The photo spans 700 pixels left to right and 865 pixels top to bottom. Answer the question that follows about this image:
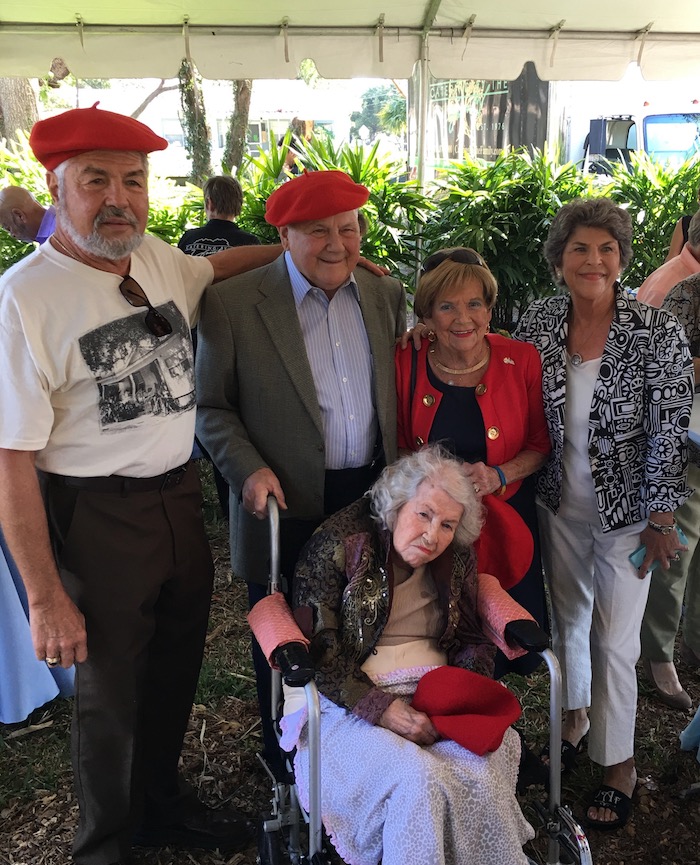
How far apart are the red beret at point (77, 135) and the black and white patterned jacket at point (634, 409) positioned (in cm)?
134

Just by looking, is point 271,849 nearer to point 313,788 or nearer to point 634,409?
point 313,788

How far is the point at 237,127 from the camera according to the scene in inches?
394

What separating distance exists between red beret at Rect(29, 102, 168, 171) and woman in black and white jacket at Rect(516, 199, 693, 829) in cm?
133

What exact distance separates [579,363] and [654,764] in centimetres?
152

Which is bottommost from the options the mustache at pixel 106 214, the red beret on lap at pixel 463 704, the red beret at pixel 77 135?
the red beret on lap at pixel 463 704

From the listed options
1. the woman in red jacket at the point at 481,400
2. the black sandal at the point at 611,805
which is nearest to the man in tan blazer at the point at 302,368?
the woman in red jacket at the point at 481,400

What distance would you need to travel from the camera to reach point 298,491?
2.22 m

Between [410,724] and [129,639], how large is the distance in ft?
2.58

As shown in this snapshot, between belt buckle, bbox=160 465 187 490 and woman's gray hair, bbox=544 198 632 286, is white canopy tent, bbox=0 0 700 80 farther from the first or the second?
belt buckle, bbox=160 465 187 490

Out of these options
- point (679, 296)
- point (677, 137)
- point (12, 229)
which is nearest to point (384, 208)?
point (12, 229)

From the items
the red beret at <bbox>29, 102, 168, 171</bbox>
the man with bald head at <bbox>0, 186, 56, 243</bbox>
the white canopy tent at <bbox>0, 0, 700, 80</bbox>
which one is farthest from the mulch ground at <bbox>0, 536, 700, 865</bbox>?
the white canopy tent at <bbox>0, 0, 700, 80</bbox>

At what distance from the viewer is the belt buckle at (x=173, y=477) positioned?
78.4 inches

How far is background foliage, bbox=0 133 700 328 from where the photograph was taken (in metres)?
5.12

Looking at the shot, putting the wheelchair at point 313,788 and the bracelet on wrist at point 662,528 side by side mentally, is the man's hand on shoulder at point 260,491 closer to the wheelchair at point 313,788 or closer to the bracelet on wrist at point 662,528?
the wheelchair at point 313,788
